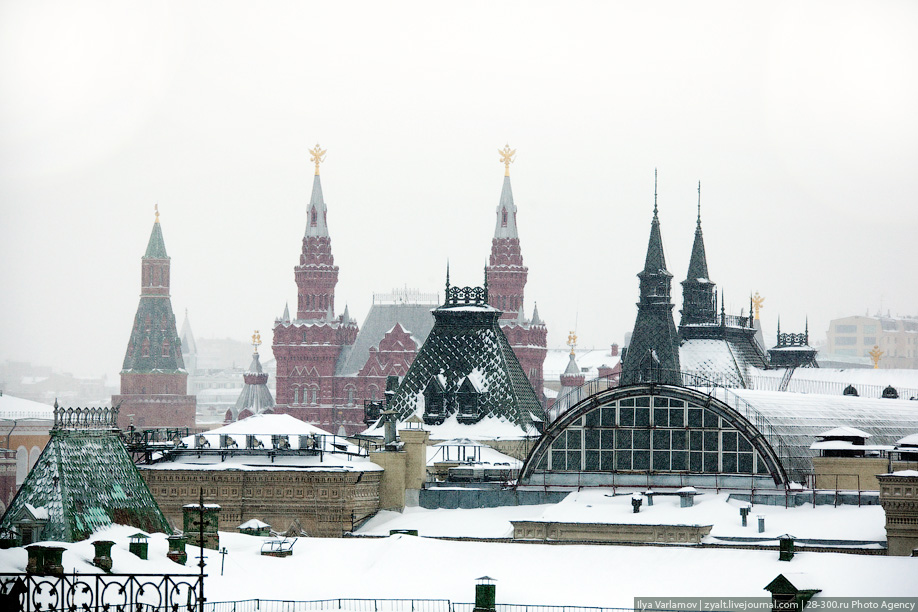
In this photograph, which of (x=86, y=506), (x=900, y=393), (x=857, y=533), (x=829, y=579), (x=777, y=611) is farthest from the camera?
(x=900, y=393)

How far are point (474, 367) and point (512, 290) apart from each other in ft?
258

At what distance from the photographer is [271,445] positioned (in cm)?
8938

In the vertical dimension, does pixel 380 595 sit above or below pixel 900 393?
below

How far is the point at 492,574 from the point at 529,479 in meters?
25.6

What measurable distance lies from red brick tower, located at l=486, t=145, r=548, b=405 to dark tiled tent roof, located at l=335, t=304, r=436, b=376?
7323mm

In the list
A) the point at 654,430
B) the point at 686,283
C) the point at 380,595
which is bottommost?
the point at 380,595

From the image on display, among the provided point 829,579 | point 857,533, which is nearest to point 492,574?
point 829,579

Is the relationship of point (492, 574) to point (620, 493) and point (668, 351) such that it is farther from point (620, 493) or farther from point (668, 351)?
point (668, 351)

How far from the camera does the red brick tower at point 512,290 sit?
6978 inches

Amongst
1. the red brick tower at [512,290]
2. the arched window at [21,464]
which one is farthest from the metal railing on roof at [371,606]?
the red brick tower at [512,290]

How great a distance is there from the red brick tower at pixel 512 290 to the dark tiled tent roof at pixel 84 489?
112m

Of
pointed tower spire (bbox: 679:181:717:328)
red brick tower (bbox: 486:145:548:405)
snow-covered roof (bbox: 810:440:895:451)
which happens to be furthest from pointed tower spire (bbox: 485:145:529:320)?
snow-covered roof (bbox: 810:440:895:451)

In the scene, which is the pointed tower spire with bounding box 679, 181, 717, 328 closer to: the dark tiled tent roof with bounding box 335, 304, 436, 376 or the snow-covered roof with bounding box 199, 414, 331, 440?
the snow-covered roof with bounding box 199, 414, 331, 440

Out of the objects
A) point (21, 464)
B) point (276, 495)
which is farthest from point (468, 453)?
point (21, 464)
